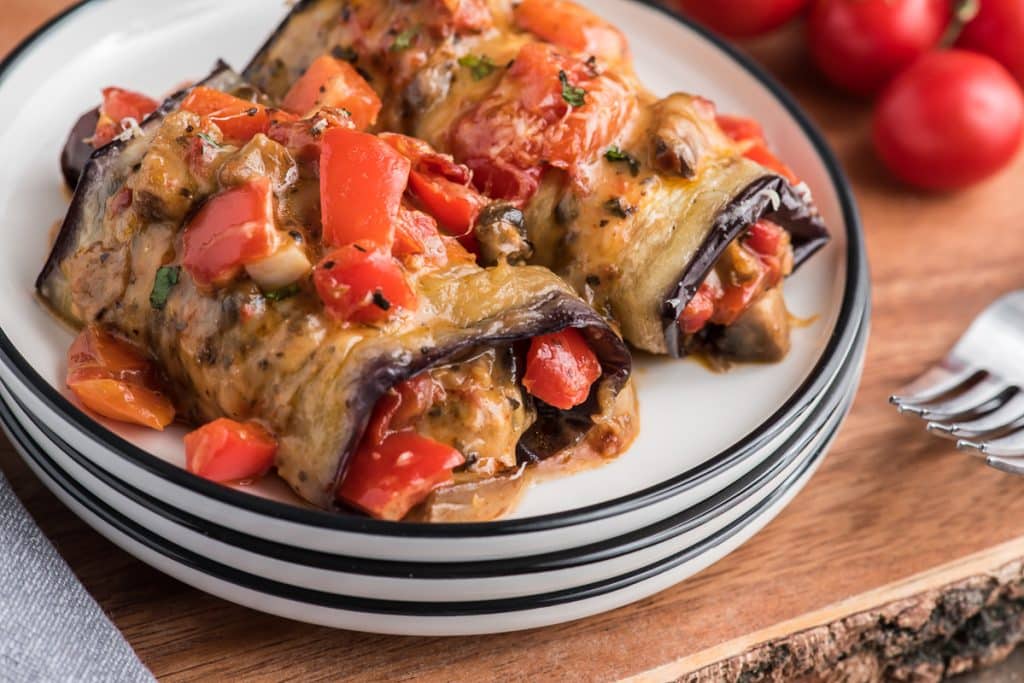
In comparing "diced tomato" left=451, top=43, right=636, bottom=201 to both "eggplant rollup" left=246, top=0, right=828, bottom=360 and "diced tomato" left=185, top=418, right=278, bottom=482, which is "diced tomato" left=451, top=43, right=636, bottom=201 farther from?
"diced tomato" left=185, top=418, right=278, bottom=482

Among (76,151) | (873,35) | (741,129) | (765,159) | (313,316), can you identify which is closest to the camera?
(313,316)

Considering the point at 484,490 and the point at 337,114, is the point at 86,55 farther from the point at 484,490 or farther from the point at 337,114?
the point at 484,490

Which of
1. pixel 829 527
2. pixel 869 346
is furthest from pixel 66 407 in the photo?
pixel 869 346

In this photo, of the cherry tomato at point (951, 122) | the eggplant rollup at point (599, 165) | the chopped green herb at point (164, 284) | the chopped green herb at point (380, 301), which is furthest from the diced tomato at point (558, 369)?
the cherry tomato at point (951, 122)

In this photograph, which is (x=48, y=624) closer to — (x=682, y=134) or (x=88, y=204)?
(x=88, y=204)

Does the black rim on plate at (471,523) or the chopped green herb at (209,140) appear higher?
the chopped green herb at (209,140)

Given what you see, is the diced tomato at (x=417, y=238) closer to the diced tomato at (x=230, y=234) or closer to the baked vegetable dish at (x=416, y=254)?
the baked vegetable dish at (x=416, y=254)

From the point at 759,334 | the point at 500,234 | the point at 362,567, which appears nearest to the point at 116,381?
the point at 362,567
